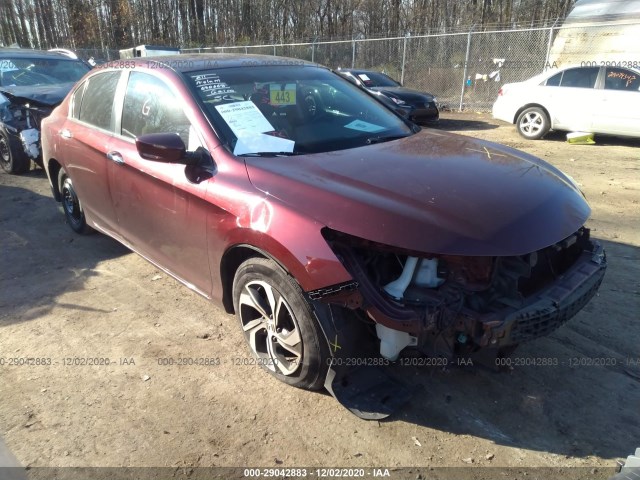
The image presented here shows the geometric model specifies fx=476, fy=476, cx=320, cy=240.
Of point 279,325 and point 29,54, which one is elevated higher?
point 29,54

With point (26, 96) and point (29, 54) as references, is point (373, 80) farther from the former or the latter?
point (26, 96)

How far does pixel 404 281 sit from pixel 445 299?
0.21 m

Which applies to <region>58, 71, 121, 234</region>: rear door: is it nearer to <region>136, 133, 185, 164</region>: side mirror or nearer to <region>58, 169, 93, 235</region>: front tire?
<region>58, 169, 93, 235</region>: front tire

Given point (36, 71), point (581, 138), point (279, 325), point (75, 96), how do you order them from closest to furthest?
point (279, 325)
point (75, 96)
point (36, 71)
point (581, 138)

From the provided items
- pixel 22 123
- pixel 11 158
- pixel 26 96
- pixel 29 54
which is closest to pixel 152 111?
pixel 26 96

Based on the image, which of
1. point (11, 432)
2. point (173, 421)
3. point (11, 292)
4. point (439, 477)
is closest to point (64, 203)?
point (11, 292)

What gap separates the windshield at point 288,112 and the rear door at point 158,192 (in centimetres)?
23

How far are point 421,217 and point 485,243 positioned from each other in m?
0.31

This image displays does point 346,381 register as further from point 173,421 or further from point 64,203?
point 64,203

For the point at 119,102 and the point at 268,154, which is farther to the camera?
the point at 119,102

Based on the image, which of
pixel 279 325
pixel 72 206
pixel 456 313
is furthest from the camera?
pixel 72 206

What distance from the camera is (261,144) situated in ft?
9.39

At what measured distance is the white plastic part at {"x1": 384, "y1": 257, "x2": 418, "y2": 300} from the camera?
2.32 m

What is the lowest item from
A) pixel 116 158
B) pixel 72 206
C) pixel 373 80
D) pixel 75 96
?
pixel 72 206
